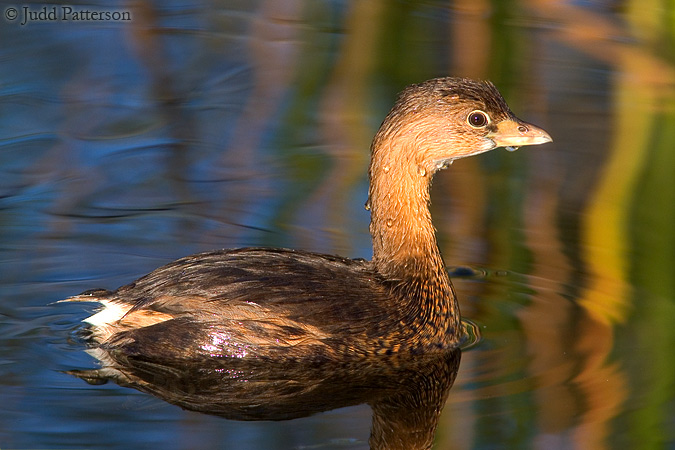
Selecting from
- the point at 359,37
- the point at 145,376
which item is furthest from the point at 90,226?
the point at 359,37

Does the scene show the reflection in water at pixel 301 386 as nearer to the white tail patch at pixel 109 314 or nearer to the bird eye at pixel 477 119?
the white tail patch at pixel 109 314

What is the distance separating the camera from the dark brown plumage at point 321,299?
5809mm

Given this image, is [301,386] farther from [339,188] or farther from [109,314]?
[339,188]

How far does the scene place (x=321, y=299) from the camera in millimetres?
5953

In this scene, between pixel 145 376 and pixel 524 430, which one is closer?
pixel 524 430

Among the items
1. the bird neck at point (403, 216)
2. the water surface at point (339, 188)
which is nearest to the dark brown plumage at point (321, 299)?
the bird neck at point (403, 216)

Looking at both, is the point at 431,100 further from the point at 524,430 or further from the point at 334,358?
the point at 524,430

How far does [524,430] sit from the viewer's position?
5.30 meters

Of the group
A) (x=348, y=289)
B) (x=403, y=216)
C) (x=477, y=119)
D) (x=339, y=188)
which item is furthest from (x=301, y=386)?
(x=339, y=188)

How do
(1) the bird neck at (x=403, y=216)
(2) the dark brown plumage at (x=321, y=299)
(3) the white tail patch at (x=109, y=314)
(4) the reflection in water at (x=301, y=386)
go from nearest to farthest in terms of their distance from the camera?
(4) the reflection in water at (x=301, y=386)
(2) the dark brown plumage at (x=321, y=299)
(3) the white tail patch at (x=109, y=314)
(1) the bird neck at (x=403, y=216)

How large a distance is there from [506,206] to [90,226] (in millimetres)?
2602

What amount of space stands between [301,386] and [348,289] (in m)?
0.61

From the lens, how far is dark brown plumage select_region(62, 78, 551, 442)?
5.81 meters

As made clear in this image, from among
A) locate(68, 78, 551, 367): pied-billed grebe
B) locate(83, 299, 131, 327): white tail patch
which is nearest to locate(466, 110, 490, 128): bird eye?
locate(68, 78, 551, 367): pied-billed grebe
